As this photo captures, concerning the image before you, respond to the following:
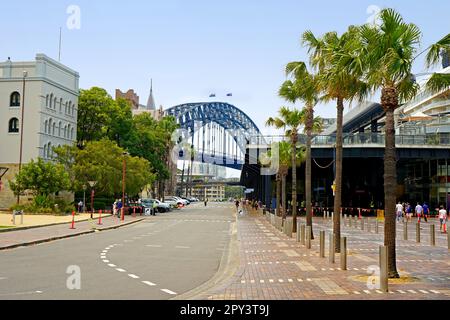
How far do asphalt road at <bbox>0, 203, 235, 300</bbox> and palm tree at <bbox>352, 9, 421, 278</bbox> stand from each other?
4.80m

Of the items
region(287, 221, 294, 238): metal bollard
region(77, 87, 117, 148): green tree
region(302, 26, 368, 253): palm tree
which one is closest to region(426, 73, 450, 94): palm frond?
region(302, 26, 368, 253): palm tree

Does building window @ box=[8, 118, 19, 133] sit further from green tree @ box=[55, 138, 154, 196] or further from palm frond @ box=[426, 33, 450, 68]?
palm frond @ box=[426, 33, 450, 68]

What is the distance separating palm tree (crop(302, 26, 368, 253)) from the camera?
15.6m

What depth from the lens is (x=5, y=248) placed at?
2091cm

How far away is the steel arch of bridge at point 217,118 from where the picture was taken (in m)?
172

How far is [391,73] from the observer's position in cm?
1357

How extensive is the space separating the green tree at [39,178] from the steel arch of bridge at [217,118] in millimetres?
119068

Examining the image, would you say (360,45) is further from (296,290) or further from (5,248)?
(5,248)

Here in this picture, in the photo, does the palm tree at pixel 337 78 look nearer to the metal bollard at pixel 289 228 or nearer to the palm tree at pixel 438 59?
the palm tree at pixel 438 59

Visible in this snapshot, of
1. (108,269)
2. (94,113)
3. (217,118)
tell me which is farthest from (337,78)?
(217,118)

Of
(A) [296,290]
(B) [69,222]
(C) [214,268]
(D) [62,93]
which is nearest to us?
(A) [296,290]

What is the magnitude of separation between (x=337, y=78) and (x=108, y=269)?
8.26m
